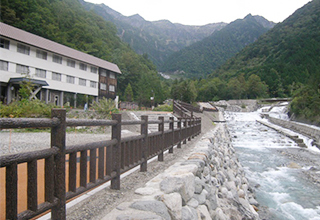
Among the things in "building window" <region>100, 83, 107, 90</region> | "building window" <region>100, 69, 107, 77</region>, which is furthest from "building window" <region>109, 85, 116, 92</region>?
"building window" <region>100, 69, 107, 77</region>

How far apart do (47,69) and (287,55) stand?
100 metres

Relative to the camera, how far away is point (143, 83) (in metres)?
46.1

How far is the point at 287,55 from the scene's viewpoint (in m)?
94.0

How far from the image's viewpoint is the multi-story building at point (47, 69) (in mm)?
21969

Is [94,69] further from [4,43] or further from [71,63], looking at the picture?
[4,43]

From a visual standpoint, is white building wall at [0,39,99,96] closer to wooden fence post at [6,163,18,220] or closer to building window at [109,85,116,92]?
building window at [109,85,116,92]

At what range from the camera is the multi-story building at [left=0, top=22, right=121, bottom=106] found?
72.1ft

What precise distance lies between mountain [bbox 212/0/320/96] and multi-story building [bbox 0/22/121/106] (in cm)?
5841

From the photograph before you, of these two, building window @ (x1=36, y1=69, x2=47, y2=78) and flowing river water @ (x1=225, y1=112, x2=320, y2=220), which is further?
building window @ (x1=36, y1=69, x2=47, y2=78)

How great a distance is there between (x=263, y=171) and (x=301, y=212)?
423 centimetres

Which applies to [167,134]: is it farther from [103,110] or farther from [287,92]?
[287,92]

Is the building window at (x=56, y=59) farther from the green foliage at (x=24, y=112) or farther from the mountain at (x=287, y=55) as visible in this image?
the mountain at (x=287, y=55)

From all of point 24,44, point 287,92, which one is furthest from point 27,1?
point 287,92

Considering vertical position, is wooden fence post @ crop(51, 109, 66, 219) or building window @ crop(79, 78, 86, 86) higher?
building window @ crop(79, 78, 86, 86)
